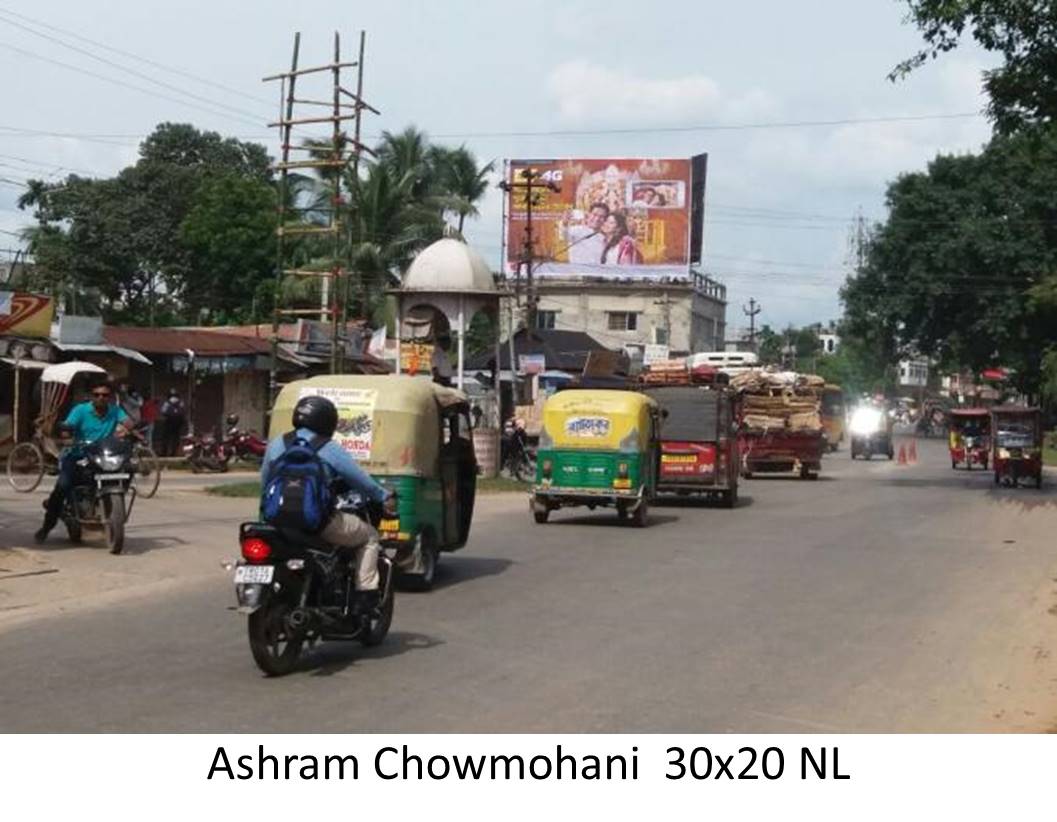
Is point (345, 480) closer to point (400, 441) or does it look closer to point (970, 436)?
point (400, 441)

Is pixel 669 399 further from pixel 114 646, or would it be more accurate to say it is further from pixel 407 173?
pixel 407 173

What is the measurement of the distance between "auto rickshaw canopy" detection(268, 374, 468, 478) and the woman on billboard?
177 ft

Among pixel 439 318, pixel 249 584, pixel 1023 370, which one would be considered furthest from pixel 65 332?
pixel 1023 370

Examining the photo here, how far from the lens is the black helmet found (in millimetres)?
8461

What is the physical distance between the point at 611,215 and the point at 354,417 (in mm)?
54263

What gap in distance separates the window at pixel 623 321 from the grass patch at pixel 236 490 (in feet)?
191

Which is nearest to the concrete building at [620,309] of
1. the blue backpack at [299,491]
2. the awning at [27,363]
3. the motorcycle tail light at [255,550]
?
the awning at [27,363]

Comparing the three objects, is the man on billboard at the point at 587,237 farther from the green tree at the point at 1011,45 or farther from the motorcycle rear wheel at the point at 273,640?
the motorcycle rear wheel at the point at 273,640

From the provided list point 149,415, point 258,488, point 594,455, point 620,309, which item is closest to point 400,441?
point 594,455

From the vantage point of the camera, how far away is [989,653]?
10.1m

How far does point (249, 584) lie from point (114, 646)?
6.27ft

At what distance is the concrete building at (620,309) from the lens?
263 feet

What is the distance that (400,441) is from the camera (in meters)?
12.0

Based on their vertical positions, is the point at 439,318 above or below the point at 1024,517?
above
